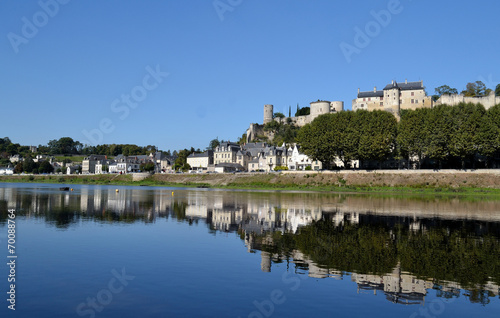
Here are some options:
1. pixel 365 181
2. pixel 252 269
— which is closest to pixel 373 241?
pixel 252 269

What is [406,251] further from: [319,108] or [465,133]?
[319,108]

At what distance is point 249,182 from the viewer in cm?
9150

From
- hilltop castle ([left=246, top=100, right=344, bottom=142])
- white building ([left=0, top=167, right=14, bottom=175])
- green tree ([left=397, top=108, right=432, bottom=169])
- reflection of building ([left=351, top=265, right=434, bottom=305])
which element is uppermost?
hilltop castle ([left=246, top=100, right=344, bottom=142])

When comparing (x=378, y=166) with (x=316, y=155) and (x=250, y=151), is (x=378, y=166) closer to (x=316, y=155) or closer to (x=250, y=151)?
(x=316, y=155)

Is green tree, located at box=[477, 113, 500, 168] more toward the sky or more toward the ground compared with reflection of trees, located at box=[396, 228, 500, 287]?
more toward the sky

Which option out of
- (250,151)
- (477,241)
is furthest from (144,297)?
(250,151)

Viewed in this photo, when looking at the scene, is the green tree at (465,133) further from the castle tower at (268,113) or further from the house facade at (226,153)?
the castle tower at (268,113)

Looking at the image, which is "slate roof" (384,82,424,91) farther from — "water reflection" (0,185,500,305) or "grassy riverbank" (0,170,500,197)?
"water reflection" (0,185,500,305)

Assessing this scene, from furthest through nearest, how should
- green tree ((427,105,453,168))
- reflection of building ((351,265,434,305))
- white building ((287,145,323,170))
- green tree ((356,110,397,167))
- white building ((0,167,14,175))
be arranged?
white building ((0,167,14,175)) → white building ((287,145,323,170)) → green tree ((356,110,397,167)) → green tree ((427,105,453,168)) → reflection of building ((351,265,434,305))

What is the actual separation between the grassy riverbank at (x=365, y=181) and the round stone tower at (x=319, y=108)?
46.1 metres

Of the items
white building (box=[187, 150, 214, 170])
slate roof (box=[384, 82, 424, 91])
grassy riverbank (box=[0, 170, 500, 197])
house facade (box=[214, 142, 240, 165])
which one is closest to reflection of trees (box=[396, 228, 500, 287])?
grassy riverbank (box=[0, 170, 500, 197])

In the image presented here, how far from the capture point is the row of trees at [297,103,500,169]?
235 feet

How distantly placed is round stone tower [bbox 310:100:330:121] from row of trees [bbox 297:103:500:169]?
41748 millimetres

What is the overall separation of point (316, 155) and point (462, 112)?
27.9 metres
